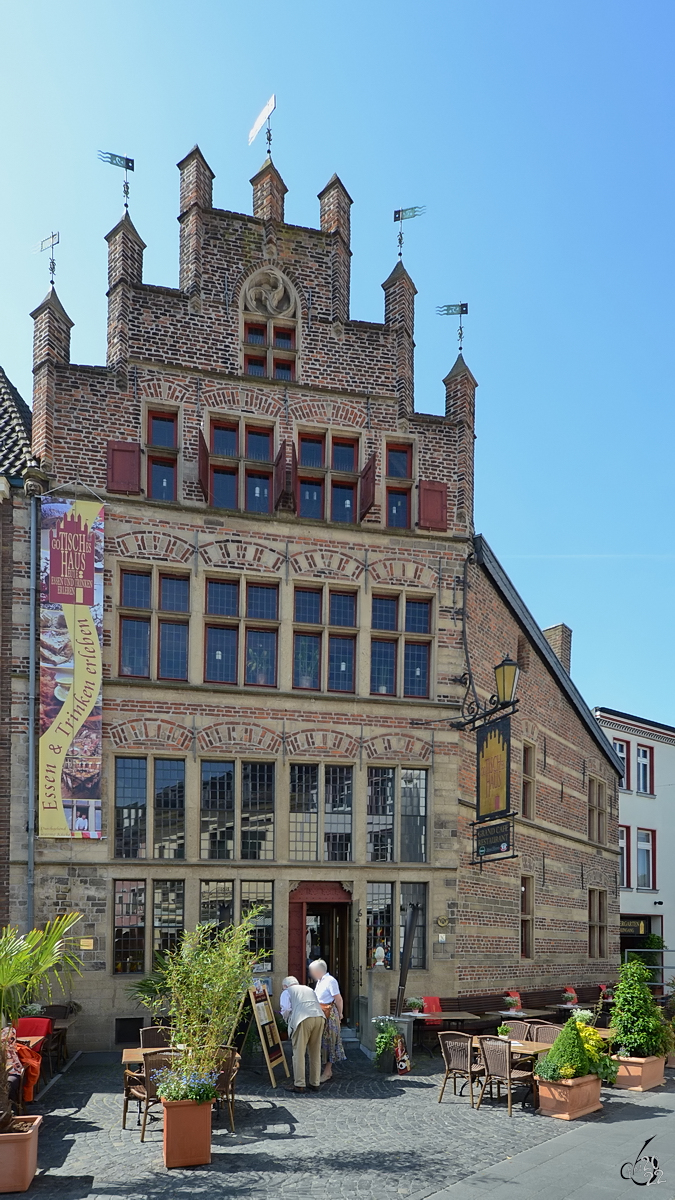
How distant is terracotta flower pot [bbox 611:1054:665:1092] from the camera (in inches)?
634

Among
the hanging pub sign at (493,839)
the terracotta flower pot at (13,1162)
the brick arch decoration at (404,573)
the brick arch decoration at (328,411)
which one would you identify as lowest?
the terracotta flower pot at (13,1162)

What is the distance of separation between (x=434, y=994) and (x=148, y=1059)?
927cm

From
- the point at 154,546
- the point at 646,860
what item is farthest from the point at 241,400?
the point at 646,860

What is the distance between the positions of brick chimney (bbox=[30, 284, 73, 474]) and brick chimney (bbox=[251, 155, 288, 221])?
454cm

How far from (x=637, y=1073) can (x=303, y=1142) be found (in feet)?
20.2

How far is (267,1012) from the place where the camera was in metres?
16.3

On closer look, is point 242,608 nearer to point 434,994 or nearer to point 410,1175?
point 434,994

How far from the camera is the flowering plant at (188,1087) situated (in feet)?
36.7

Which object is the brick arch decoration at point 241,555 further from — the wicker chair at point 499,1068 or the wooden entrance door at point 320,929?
the wicker chair at point 499,1068

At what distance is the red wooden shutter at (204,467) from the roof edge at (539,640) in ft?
18.1

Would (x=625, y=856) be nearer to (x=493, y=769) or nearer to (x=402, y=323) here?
(x=493, y=769)

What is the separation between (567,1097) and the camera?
1378 centimetres

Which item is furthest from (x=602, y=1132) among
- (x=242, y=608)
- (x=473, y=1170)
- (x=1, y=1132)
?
(x=242, y=608)

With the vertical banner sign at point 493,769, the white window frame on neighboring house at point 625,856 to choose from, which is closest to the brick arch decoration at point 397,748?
the vertical banner sign at point 493,769
